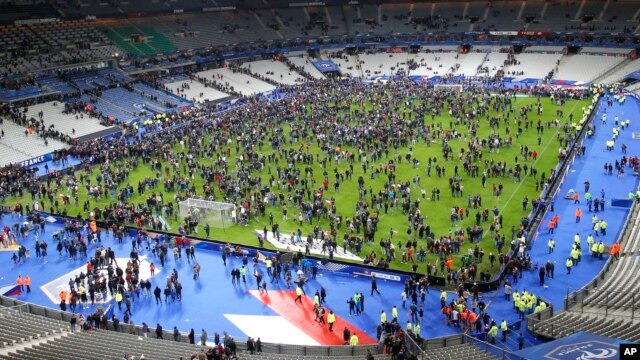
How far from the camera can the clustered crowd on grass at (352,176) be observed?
31406 millimetres

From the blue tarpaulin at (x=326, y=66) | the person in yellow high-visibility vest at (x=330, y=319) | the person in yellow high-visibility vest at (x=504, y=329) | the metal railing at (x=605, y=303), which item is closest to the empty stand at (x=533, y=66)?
the blue tarpaulin at (x=326, y=66)

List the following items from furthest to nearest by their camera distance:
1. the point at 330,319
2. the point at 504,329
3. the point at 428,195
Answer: the point at 428,195 < the point at 330,319 < the point at 504,329

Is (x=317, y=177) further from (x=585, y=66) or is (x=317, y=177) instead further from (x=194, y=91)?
(x=585, y=66)

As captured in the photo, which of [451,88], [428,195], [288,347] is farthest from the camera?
[451,88]

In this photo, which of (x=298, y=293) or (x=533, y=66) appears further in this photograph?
(x=533, y=66)

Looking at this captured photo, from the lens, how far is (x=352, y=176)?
134 feet

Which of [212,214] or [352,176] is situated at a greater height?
[352,176]

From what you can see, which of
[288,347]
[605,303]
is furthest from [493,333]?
[288,347]

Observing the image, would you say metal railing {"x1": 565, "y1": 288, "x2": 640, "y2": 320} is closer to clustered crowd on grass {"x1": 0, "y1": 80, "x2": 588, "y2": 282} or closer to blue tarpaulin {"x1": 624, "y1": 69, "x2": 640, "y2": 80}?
A: clustered crowd on grass {"x1": 0, "y1": 80, "x2": 588, "y2": 282}

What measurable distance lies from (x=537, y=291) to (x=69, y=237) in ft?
77.7

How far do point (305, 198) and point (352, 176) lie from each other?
4941 mm

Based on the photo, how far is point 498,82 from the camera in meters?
75.4

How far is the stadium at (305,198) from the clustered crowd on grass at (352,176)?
0.68 ft

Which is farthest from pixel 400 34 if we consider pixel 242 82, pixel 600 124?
pixel 600 124
